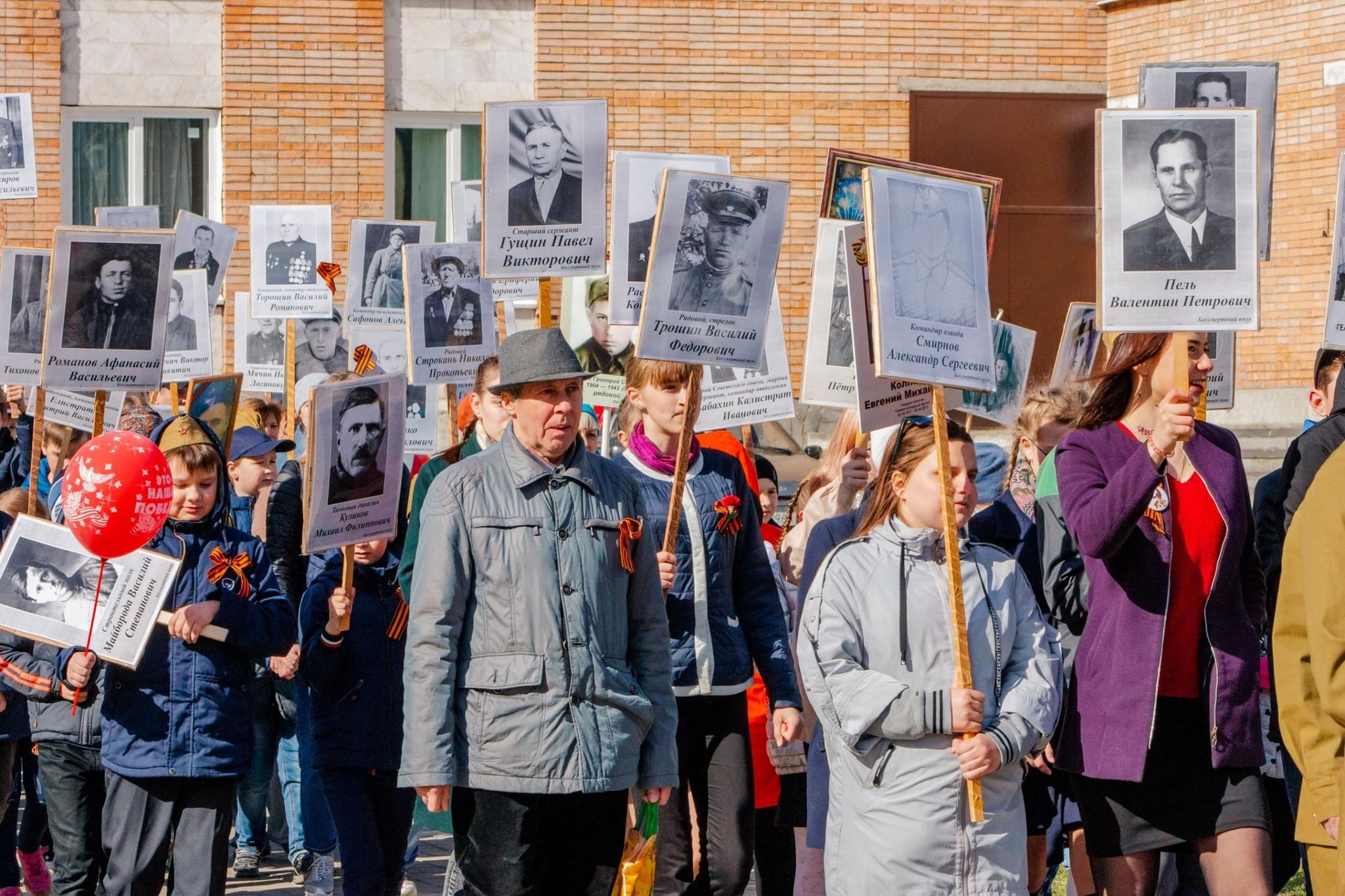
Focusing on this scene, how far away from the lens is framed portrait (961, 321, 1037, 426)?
8234mm

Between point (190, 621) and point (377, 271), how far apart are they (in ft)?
18.0

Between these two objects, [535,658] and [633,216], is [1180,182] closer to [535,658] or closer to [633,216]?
[535,658]

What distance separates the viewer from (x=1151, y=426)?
204 inches

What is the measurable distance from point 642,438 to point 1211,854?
2.22m

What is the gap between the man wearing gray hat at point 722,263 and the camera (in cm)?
619

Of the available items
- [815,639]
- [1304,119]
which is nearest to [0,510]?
[815,639]

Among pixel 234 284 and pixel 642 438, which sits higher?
pixel 234 284

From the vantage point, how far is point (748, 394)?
7992mm

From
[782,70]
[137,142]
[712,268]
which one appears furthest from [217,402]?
[782,70]

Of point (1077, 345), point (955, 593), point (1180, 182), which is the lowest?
point (955, 593)

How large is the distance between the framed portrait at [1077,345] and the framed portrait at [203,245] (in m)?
5.07

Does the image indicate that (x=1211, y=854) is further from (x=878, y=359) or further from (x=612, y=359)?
(x=612, y=359)

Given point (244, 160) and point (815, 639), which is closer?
point (815, 639)

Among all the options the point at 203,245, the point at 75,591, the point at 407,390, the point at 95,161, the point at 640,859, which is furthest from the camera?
the point at 95,161
